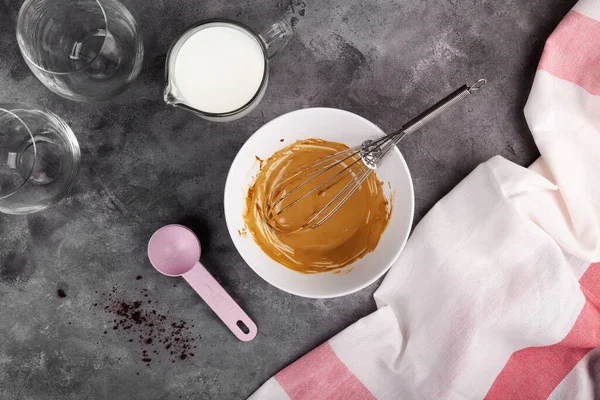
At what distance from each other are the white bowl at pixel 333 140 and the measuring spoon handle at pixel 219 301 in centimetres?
13

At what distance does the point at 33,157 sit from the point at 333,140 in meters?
0.59

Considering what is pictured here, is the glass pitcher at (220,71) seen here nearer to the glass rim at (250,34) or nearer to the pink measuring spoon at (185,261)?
the glass rim at (250,34)

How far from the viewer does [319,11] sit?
108 centimetres

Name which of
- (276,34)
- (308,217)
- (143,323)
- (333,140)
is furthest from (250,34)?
(143,323)

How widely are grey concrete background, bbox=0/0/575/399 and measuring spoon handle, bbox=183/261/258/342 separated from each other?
0.09ft

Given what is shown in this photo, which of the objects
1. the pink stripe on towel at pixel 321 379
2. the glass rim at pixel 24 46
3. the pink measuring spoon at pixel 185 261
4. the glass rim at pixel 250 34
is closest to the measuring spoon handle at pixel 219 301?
the pink measuring spoon at pixel 185 261

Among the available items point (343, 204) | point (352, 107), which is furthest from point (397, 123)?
point (343, 204)

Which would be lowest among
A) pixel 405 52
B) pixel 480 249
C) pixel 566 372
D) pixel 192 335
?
pixel 192 335

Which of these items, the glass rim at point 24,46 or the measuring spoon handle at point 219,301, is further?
the measuring spoon handle at point 219,301

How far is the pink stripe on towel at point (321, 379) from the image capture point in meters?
1.09

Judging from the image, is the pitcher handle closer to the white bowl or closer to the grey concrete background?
the grey concrete background

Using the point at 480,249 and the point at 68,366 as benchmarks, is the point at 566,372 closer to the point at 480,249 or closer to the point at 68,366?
the point at 480,249

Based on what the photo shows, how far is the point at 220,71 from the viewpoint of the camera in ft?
3.22

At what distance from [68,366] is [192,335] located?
27 centimetres
